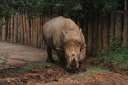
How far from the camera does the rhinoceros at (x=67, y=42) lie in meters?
10.5

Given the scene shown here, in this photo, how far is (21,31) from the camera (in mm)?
17547

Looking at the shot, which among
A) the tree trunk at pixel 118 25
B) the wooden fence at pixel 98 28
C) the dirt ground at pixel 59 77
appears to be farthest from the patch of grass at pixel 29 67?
the tree trunk at pixel 118 25

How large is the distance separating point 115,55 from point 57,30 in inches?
72.7

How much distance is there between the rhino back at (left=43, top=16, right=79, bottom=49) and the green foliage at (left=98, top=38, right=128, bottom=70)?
1.26m

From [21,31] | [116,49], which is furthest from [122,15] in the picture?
[21,31]

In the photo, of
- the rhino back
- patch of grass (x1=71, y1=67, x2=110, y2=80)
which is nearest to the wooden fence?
the rhino back

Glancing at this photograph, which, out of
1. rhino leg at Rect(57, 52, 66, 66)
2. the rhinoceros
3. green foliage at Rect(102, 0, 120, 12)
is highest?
green foliage at Rect(102, 0, 120, 12)

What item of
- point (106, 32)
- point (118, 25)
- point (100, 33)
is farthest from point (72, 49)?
point (100, 33)

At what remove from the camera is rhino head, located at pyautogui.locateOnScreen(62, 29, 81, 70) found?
1042 cm

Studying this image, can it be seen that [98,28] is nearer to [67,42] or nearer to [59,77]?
[67,42]

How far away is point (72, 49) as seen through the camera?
10625 mm

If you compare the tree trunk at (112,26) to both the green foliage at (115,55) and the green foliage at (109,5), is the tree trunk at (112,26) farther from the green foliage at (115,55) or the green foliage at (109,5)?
the green foliage at (109,5)

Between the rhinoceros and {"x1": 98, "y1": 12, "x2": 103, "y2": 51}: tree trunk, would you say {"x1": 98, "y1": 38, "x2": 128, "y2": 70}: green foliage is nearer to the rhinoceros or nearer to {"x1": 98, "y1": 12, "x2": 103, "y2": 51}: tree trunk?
{"x1": 98, "y1": 12, "x2": 103, "y2": 51}: tree trunk

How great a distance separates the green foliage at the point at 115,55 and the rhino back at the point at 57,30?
126 centimetres
